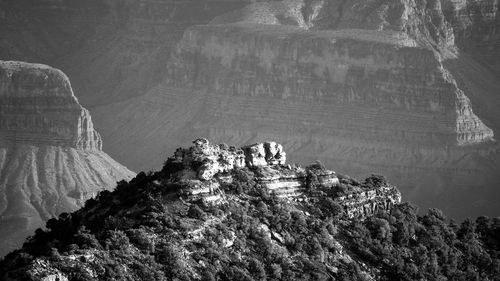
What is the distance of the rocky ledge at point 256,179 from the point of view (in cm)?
6500

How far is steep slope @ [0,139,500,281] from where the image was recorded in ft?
197

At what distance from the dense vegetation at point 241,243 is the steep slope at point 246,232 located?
0.13 feet

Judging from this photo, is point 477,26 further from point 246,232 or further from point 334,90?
point 246,232

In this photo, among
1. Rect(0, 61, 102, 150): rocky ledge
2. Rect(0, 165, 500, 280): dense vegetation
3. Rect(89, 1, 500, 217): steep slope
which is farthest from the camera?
Rect(89, 1, 500, 217): steep slope

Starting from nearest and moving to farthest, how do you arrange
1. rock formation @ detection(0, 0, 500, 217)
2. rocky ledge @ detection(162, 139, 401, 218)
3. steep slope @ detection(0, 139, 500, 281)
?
steep slope @ detection(0, 139, 500, 281) → rocky ledge @ detection(162, 139, 401, 218) → rock formation @ detection(0, 0, 500, 217)

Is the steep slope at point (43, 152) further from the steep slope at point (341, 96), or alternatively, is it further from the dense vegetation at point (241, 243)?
the dense vegetation at point (241, 243)

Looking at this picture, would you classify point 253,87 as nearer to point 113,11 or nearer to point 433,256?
point 113,11

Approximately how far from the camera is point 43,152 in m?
133

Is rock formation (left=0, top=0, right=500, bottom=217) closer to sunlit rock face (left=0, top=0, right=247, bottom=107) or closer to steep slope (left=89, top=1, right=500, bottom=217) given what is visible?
steep slope (left=89, top=1, right=500, bottom=217)

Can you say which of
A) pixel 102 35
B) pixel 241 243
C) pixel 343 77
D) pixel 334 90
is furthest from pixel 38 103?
pixel 241 243

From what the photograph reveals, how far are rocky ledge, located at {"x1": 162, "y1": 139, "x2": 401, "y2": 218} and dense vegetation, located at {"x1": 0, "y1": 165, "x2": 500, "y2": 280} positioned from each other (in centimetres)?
25

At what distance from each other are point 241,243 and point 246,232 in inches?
32.9

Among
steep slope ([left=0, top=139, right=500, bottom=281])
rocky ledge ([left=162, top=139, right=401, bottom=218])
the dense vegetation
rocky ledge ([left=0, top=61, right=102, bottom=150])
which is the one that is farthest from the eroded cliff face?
rocky ledge ([left=162, top=139, right=401, bottom=218])

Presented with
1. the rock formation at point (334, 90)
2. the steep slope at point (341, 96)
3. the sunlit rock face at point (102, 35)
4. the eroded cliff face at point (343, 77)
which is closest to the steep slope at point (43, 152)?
the rock formation at point (334, 90)
